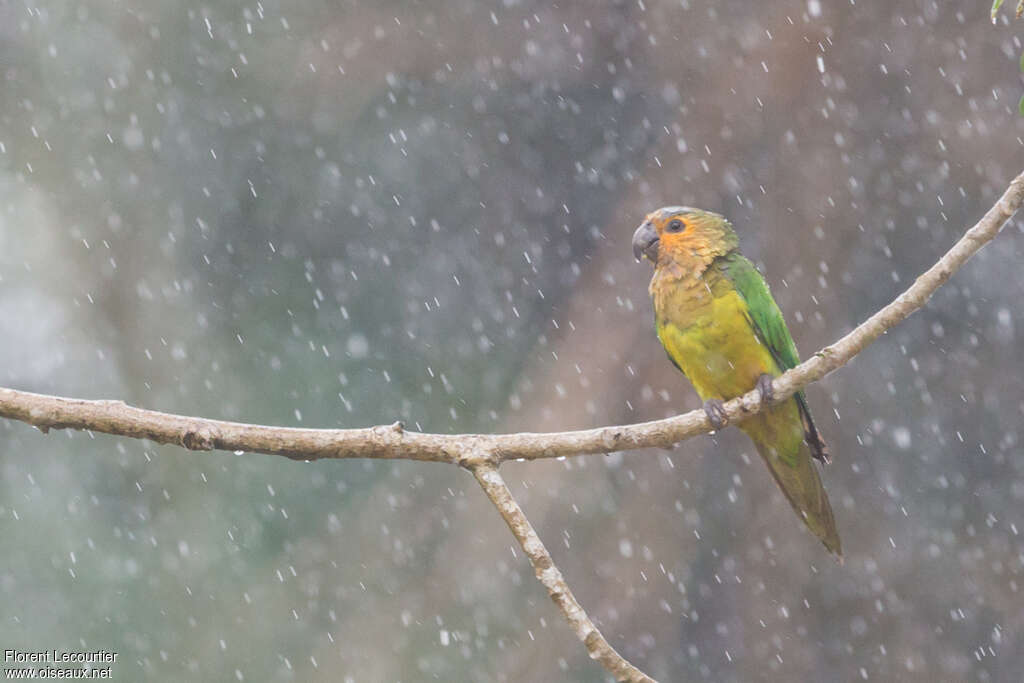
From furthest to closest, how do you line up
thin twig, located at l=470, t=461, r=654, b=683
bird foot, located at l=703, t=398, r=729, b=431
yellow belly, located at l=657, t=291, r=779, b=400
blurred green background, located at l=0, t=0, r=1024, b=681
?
1. blurred green background, located at l=0, t=0, r=1024, b=681
2. yellow belly, located at l=657, t=291, r=779, b=400
3. bird foot, located at l=703, t=398, r=729, b=431
4. thin twig, located at l=470, t=461, r=654, b=683

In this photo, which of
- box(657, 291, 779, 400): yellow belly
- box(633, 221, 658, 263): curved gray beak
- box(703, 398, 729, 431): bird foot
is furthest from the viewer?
box(633, 221, 658, 263): curved gray beak

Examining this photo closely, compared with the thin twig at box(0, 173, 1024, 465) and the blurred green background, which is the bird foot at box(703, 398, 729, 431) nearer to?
the thin twig at box(0, 173, 1024, 465)

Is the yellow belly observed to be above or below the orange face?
below

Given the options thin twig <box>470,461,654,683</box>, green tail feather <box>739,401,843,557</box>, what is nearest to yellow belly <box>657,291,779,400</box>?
green tail feather <box>739,401,843,557</box>

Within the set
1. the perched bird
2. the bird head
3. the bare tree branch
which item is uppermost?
the bare tree branch

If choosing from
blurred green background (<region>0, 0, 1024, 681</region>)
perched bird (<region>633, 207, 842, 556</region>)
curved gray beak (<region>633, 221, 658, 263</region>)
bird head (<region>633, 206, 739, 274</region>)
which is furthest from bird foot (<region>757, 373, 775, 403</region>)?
blurred green background (<region>0, 0, 1024, 681</region>)

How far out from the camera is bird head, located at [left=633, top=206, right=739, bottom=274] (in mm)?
3666

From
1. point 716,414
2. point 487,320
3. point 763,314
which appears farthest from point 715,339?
point 487,320

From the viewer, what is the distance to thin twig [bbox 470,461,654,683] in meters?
2.11

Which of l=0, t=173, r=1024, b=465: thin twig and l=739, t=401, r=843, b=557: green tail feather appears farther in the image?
l=739, t=401, r=843, b=557: green tail feather

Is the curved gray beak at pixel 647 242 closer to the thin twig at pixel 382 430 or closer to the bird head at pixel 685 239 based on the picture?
the bird head at pixel 685 239

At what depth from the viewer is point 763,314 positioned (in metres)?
3.54

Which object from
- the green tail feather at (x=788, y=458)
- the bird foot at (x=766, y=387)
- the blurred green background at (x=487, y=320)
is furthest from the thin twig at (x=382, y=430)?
the blurred green background at (x=487, y=320)

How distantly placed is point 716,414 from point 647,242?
1077 millimetres
